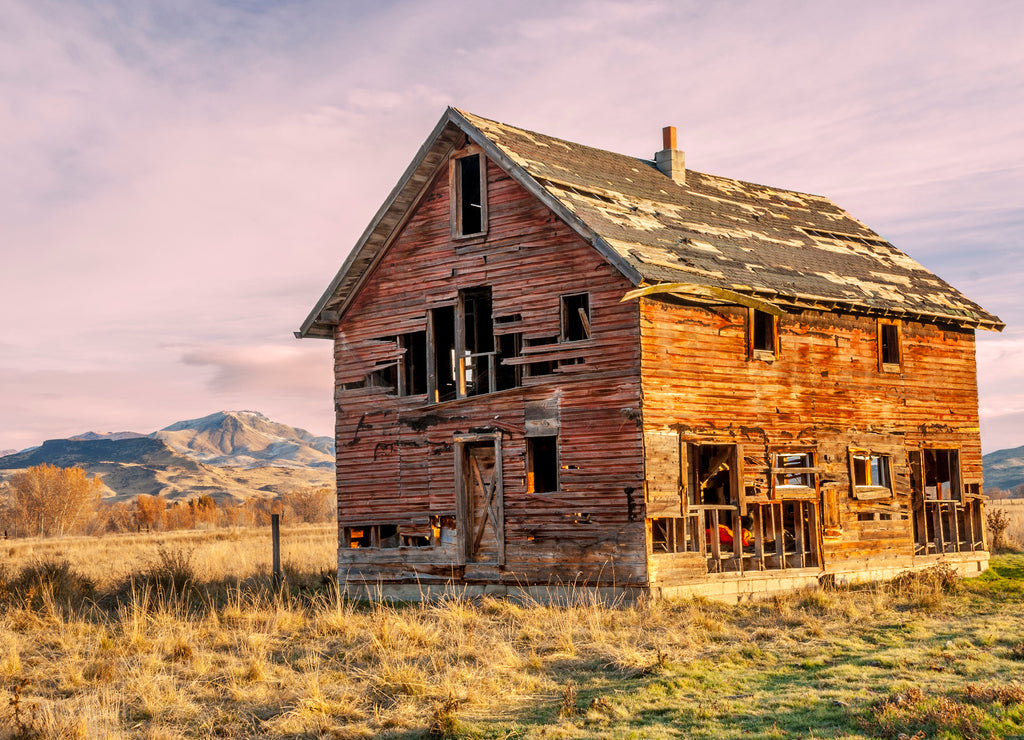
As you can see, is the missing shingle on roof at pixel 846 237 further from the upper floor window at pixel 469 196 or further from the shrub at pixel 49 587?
the shrub at pixel 49 587

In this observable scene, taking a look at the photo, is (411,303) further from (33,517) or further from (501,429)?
(33,517)

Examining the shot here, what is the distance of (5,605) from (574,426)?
10378mm

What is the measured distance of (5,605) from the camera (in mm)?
17922

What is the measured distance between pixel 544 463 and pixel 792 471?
185 inches

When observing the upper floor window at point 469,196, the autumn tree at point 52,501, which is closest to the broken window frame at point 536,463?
the upper floor window at point 469,196

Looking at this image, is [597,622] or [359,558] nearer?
[597,622]

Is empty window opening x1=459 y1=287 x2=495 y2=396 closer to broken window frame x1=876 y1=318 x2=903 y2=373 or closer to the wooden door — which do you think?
the wooden door

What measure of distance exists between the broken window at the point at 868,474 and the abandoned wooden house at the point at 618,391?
0.06 m

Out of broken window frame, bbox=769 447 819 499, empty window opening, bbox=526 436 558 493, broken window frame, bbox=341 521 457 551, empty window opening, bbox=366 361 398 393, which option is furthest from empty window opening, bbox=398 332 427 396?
broken window frame, bbox=769 447 819 499

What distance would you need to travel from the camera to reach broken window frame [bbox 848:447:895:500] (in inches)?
809

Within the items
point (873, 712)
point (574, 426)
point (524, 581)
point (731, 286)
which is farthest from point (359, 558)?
point (873, 712)

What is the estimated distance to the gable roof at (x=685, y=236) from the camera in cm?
1825

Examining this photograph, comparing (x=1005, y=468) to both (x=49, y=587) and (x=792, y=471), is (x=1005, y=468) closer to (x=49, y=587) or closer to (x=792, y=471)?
(x=792, y=471)

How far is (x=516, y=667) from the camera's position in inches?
472
